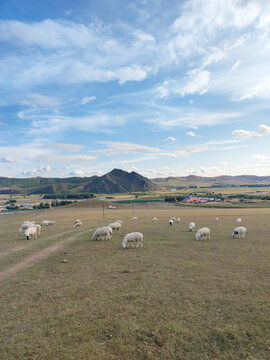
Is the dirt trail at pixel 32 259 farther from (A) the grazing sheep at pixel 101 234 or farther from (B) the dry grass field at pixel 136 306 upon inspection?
(A) the grazing sheep at pixel 101 234

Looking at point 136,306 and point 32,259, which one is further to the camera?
point 32,259

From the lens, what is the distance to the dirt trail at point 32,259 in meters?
15.2

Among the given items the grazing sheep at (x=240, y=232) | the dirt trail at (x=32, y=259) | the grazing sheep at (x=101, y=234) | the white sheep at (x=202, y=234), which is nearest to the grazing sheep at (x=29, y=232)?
the dirt trail at (x=32, y=259)

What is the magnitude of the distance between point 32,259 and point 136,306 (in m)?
12.0

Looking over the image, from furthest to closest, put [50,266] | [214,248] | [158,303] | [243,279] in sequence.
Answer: [214,248]
[50,266]
[243,279]
[158,303]

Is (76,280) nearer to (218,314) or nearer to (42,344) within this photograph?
(42,344)

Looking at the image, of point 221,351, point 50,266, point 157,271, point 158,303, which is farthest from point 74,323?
point 50,266

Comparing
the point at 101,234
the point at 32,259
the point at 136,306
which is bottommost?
the point at 32,259

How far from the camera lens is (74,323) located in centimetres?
880

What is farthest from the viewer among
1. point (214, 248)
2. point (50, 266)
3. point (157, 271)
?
point (214, 248)

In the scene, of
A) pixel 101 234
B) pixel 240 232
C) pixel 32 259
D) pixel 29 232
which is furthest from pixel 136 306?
pixel 29 232

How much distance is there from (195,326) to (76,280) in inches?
304

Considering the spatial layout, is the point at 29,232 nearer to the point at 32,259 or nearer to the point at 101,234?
the point at 101,234

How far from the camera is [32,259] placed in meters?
18.2
